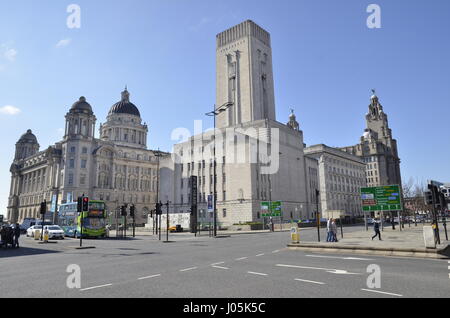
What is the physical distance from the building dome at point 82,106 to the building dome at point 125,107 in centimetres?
1761

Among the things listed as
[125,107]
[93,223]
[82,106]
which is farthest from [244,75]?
[125,107]

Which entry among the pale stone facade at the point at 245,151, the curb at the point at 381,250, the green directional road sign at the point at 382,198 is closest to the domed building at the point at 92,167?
the pale stone facade at the point at 245,151

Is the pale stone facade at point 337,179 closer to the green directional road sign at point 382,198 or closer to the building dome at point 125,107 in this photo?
the green directional road sign at point 382,198

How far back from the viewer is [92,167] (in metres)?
91.8

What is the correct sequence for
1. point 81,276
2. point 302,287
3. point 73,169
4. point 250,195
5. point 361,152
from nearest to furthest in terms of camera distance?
point 302,287 < point 81,276 < point 250,195 < point 73,169 < point 361,152

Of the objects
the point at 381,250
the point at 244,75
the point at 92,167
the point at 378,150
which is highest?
the point at 244,75

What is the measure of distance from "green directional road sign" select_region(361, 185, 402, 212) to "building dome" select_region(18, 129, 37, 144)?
139032mm

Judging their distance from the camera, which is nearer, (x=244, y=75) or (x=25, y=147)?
(x=244, y=75)

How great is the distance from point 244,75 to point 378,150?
290 ft

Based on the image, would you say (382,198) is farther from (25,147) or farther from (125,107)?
(25,147)

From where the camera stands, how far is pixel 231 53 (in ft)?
267

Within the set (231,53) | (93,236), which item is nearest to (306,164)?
(231,53)
